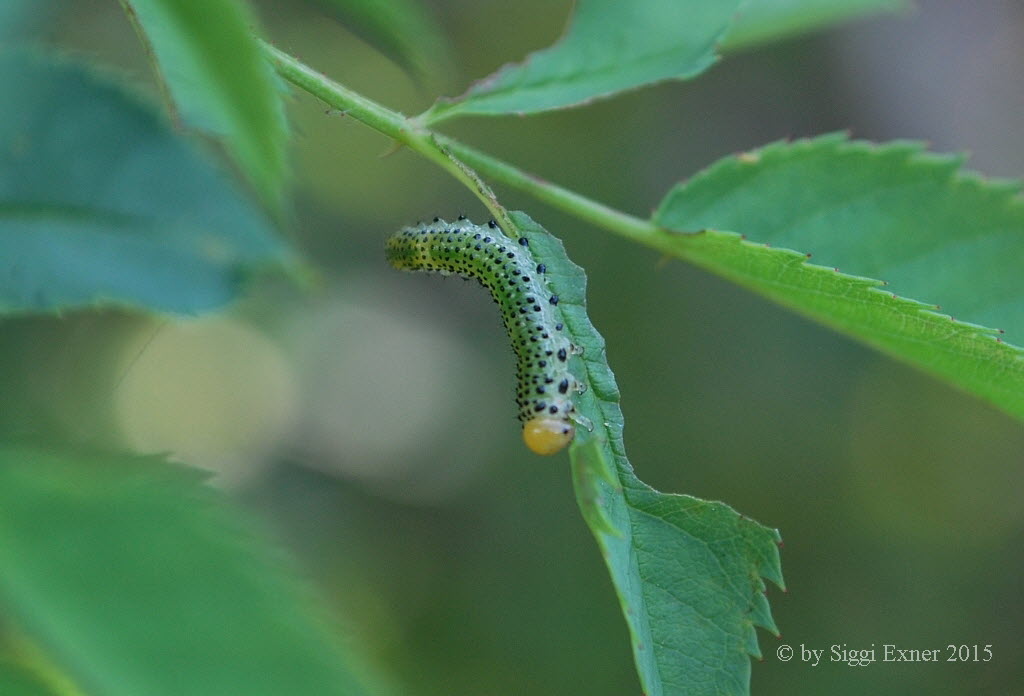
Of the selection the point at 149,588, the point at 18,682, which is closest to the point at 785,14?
the point at 149,588

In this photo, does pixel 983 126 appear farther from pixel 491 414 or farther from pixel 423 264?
pixel 423 264

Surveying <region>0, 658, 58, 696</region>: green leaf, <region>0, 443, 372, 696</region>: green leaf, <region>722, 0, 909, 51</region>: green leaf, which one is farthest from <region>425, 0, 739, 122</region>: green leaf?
<region>0, 658, 58, 696</region>: green leaf

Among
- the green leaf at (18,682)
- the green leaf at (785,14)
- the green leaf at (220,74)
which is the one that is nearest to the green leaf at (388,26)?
the green leaf at (785,14)

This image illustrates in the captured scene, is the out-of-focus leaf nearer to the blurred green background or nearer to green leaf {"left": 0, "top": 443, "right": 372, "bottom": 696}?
green leaf {"left": 0, "top": 443, "right": 372, "bottom": 696}

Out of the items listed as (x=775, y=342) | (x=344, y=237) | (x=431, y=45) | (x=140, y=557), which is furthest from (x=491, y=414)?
(x=140, y=557)

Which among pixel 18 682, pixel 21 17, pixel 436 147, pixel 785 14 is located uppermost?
pixel 785 14

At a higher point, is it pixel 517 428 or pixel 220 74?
pixel 517 428

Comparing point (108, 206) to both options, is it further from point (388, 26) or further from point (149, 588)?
point (149, 588)

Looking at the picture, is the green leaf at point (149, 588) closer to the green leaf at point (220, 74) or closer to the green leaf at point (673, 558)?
the green leaf at point (220, 74)
